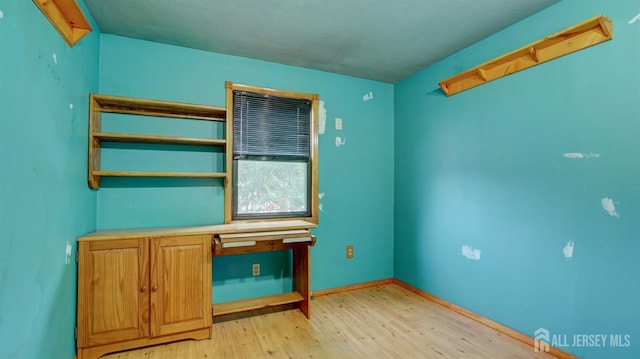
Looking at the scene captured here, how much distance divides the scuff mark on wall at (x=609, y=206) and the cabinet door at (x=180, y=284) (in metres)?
2.72

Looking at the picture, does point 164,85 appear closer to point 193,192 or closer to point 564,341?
point 193,192

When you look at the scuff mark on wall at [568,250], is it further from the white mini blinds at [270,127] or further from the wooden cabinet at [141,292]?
the wooden cabinet at [141,292]

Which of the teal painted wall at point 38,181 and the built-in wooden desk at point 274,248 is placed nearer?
the teal painted wall at point 38,181

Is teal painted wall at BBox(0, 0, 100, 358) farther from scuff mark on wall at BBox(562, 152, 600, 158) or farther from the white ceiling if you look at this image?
scuff mark on wall at BBox(562, 152, 600, 158)

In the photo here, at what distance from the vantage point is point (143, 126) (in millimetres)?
2508

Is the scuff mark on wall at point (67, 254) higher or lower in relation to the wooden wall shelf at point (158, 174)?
lower

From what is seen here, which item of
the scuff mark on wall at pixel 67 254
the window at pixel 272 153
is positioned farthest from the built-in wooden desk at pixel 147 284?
the window at pixel 272 153

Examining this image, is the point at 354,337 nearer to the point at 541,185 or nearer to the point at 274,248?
the point at 274,248

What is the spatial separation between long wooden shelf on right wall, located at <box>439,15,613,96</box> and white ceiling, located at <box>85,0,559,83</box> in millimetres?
291

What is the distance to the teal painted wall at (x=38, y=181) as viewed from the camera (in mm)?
1202

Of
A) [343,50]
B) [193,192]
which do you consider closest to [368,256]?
[193,192]

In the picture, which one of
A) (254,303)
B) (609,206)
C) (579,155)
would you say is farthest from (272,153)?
(609,206)

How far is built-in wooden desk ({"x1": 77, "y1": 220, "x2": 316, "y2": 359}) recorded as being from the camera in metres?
1.95

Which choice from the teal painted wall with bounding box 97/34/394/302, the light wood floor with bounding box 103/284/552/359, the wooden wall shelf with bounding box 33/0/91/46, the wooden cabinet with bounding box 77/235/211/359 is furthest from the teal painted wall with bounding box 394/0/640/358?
the wooden wall shelf with bounding box 33/0/91/46
